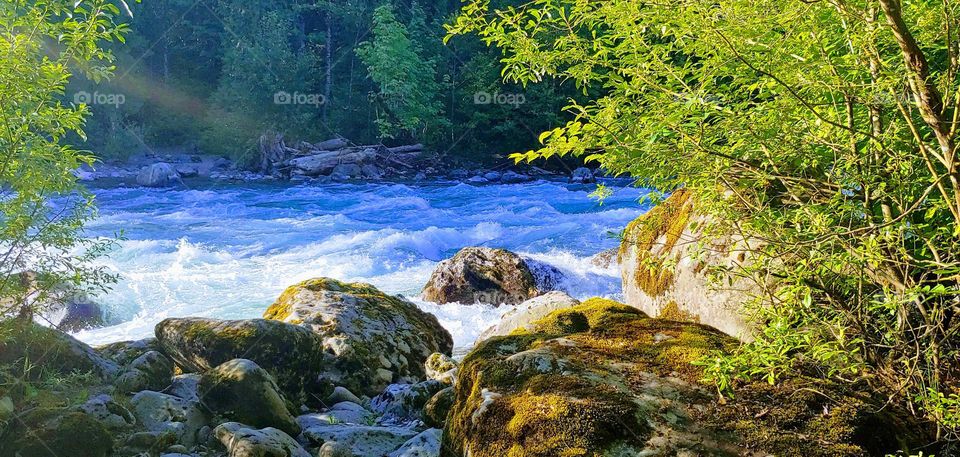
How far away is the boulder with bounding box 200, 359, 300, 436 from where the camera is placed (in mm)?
4535

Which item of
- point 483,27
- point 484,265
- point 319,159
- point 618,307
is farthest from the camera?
point 319,159

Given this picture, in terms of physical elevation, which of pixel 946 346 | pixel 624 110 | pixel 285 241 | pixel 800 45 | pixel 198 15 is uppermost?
pixel 198 15

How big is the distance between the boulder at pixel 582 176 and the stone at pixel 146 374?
2279cm

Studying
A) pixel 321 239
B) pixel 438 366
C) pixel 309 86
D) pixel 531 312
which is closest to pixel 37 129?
pixel 438 366

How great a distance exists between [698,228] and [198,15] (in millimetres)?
46233

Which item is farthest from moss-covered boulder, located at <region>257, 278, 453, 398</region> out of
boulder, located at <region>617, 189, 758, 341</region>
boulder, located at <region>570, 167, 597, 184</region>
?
boulder, located at <region>570, 167, 597, 184</region>

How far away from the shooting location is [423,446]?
12.3ft

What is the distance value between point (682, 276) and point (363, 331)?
10.9 ft

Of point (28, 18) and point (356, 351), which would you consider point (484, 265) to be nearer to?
point (356, 351)

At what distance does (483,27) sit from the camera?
2852 mm

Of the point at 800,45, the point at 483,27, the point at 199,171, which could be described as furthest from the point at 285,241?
the point at 199,171

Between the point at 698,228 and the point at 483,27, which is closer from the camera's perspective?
the point at 483,27

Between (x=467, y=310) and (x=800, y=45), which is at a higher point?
(x=800, y=45)

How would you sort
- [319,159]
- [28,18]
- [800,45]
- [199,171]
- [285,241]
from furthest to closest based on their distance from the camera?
[199,171] → [319,159] → [285,241] → [28,18] → [800,45]
